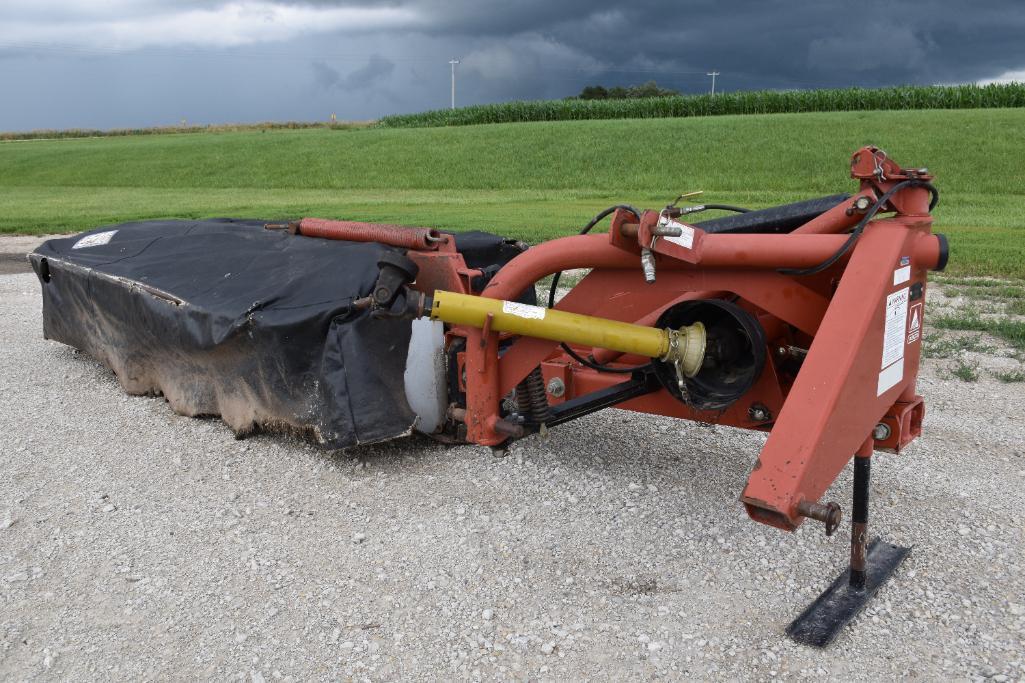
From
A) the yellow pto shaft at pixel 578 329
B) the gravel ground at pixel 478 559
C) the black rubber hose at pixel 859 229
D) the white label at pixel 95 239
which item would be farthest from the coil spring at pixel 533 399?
the white label at pixel 95 239

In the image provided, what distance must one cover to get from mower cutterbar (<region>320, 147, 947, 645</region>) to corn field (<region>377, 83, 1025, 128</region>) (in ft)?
94.0

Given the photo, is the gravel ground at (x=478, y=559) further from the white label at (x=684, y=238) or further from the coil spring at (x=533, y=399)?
the white label at (x=684, y=238)

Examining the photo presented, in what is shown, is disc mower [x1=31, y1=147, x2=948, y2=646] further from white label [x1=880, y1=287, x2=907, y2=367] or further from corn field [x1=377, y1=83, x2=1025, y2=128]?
corn field [x1=377, y1=83, x2=1025, y2=128]

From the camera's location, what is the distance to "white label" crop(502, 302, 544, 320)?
283cm

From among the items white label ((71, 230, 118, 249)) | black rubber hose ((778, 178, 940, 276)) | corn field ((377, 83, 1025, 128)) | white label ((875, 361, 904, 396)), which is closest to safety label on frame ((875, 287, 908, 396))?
white label ((875, 361, 904, 396))

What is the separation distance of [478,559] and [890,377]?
1466 mm

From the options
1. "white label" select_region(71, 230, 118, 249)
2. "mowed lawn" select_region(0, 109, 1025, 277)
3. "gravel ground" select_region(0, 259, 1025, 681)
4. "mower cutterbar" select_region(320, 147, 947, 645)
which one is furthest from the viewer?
"mowed lawn" select_region(0, 109, 1025, 277)

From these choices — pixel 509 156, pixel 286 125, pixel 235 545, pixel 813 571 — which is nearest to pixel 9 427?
pixel 235 545

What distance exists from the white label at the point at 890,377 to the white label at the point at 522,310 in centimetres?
102

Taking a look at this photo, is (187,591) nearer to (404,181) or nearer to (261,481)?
(261,481)

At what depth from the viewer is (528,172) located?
21.1m

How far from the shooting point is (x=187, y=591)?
2.93 meters


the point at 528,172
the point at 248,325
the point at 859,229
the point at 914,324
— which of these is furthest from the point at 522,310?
the point at 528,172

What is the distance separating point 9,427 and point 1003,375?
5.35 meters
